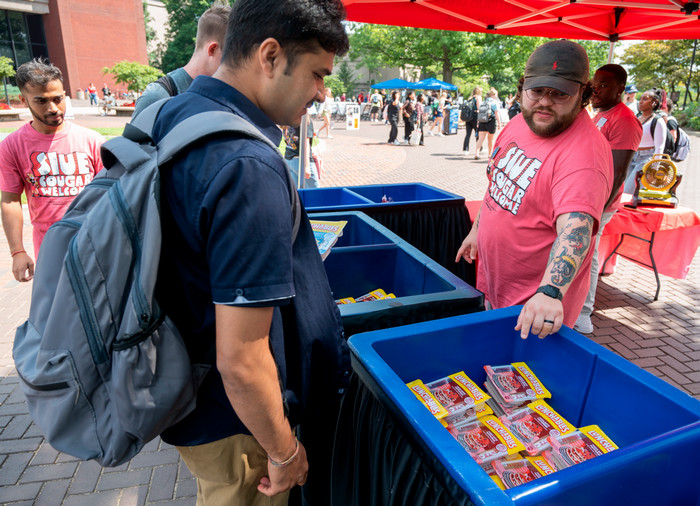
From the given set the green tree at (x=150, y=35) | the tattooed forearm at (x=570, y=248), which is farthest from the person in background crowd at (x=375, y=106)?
the green tree at (x=150, y=35)

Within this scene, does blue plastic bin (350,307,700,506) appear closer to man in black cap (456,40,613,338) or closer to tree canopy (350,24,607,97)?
man in black cap (456,40,613,338)

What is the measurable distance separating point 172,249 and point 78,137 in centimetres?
231

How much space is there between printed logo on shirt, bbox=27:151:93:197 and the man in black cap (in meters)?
2.39

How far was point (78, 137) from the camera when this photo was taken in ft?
8.98

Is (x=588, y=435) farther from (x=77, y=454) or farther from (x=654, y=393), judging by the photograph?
(x=77, y=454)

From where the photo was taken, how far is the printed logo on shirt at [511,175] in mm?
1954

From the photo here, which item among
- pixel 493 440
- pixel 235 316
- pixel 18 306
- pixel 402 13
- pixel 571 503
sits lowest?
pixel 18 306

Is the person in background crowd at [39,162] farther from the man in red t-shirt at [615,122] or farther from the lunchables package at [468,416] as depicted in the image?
the man in red t-shirt at [615,122]

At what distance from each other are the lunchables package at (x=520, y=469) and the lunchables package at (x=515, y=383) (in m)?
0.23

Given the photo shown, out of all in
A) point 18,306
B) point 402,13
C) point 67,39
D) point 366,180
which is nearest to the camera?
point 18,306

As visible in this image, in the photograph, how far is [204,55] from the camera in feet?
7.62

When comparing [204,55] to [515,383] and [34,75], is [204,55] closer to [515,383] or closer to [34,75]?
[34,75]

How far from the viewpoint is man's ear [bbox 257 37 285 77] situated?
3.03ft

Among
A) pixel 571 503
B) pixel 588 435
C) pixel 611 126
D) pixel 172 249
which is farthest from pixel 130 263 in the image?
pixel 611 126
